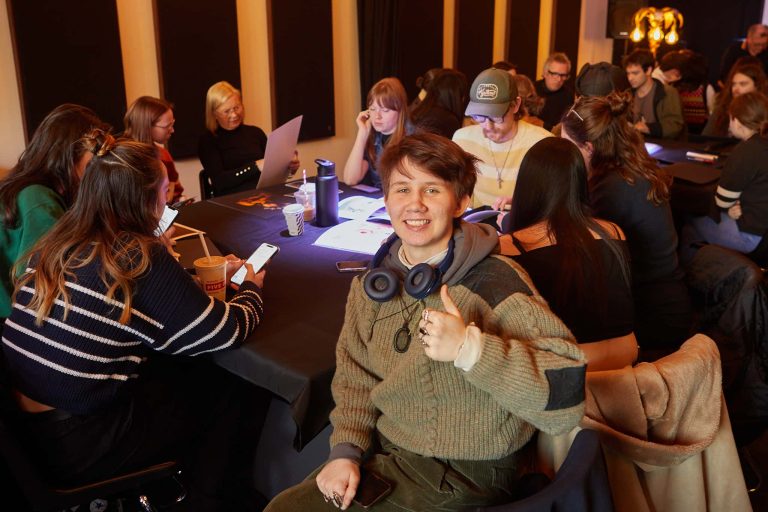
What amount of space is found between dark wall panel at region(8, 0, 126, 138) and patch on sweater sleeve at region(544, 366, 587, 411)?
3.51 metres

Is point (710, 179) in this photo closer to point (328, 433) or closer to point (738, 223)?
point (738, 223)

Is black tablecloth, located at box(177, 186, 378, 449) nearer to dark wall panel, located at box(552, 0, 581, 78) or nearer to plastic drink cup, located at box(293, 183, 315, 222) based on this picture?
plastic drink cup, located at box(293, 183, 315, 222)

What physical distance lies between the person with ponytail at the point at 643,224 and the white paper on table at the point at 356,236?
77 centimetres

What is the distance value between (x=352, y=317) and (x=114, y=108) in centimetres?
314

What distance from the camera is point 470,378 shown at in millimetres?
1227

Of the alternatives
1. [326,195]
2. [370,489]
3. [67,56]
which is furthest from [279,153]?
[370,489]

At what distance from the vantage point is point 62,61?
383cm

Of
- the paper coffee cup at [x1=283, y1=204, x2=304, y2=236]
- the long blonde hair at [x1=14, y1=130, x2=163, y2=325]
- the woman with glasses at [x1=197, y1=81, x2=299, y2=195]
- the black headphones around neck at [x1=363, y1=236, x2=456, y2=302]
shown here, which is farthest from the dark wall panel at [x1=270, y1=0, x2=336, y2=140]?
the black headphones around neck at [x1=363, y1=236, x2=456, y2=302]

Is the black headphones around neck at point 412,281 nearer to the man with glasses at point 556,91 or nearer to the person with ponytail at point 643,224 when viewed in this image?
the person with ponytail at point 643,224

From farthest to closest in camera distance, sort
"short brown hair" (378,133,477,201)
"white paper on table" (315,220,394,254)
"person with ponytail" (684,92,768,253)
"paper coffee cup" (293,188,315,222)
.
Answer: "person with ponytail" (684,92,768,253)
"paper coffee cup" (293,188,315,222)
"white paper on table" (315,220,394,254)
"short brown hair" (378,133,477,201)

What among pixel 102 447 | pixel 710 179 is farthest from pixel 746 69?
pixel 102 447

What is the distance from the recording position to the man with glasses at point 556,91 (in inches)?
211

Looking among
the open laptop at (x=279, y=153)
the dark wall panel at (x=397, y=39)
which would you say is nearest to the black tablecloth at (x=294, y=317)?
the open laptop at (x=279, y=153)

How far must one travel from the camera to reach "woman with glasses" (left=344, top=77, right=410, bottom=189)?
10.5ft
